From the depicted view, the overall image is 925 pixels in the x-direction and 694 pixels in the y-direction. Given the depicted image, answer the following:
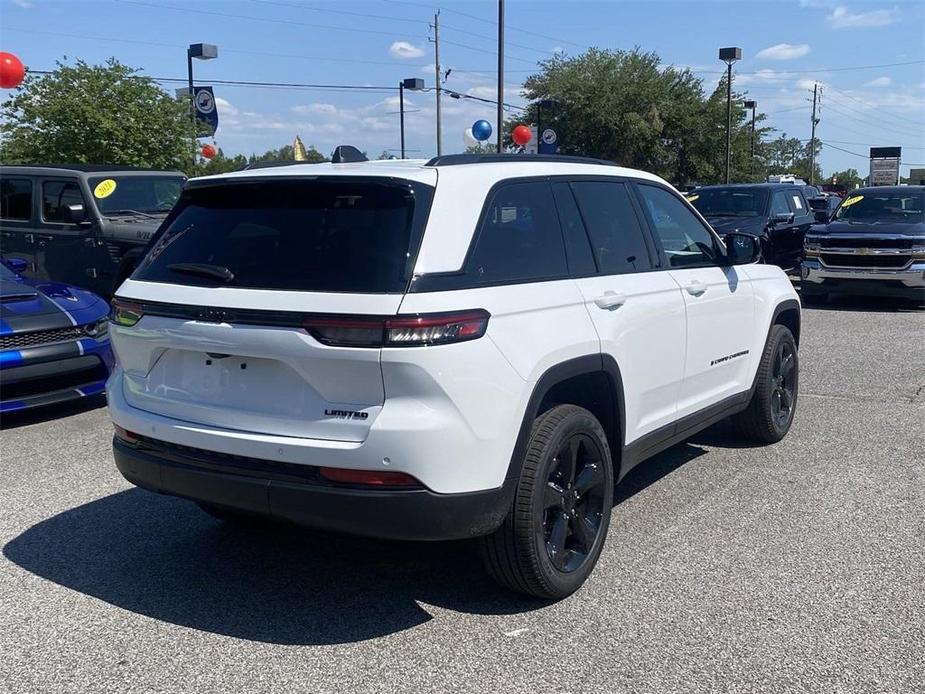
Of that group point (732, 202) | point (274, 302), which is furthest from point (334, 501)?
point (732, 202)

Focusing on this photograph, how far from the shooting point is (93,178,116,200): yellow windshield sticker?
1052 cm

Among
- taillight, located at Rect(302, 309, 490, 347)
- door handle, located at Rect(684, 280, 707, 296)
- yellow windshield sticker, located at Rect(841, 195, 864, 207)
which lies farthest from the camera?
yellow windshield sticker, located at Rect(841, 195, 864, 207)

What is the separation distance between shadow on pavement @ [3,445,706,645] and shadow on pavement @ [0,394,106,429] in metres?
2.39

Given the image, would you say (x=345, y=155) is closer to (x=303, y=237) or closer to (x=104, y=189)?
(x=303, y=237)

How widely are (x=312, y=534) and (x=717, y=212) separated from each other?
1238cm

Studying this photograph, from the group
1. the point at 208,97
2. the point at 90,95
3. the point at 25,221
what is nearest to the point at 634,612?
the point at 25,221

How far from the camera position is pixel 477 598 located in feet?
12.7

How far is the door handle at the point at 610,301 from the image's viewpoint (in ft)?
13.2

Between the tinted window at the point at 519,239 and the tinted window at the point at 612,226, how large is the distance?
28cm

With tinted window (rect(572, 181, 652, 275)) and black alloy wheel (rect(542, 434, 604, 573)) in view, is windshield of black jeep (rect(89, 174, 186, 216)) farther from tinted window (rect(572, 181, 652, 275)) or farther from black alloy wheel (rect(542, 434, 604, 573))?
black alloy wheel (rect(542, 434, 604, 573))

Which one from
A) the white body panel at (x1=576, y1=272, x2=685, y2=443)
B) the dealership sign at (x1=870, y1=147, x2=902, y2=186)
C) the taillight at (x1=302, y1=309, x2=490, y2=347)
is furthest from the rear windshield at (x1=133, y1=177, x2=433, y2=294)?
the dealership sign at (x1=870, y1=147, x2=902, y2=186)

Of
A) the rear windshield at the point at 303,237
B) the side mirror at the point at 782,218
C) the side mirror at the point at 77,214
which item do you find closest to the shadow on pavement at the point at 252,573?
the rear windshield at the point at 303,237

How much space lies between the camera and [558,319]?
3703 mm

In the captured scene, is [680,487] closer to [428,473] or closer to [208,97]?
[428,473]
